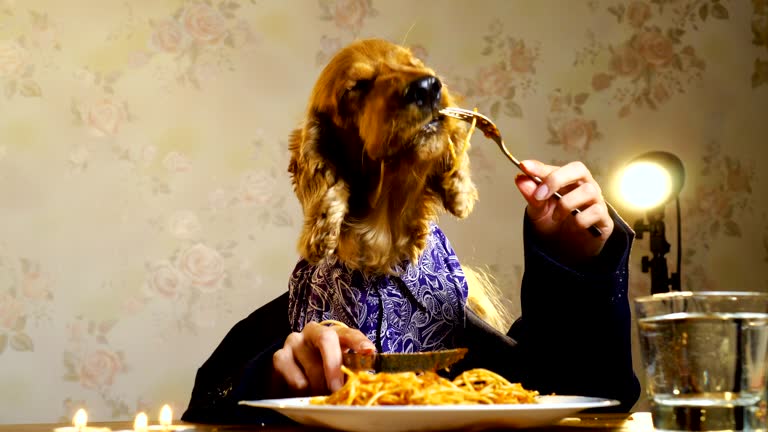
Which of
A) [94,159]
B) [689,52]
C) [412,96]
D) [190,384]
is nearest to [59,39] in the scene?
[94,159]

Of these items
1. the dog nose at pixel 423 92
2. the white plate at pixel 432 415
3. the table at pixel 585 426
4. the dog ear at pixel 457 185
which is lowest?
the table at pixel 585 426

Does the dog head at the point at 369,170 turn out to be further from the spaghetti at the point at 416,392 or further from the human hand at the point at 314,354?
the spaghetti at the point at 416,392

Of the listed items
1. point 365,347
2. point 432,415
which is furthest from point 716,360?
point 365,347

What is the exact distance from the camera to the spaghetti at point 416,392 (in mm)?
743

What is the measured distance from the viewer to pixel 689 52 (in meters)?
3.03

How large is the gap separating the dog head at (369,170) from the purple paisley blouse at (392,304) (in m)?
0.03

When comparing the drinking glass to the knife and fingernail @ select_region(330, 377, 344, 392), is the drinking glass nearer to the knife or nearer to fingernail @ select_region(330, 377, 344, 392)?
the knife

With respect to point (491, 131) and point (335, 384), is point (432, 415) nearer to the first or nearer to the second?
point (335, 384)

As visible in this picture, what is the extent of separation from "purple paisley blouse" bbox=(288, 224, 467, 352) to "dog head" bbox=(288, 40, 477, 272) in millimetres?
31

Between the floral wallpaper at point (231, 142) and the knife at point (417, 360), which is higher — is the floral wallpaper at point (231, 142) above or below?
above

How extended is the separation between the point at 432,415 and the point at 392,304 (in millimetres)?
814

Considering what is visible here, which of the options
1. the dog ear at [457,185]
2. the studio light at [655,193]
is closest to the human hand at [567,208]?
the dog ear at [457,185]

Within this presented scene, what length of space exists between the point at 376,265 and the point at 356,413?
83cm

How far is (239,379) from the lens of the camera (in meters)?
1.18
